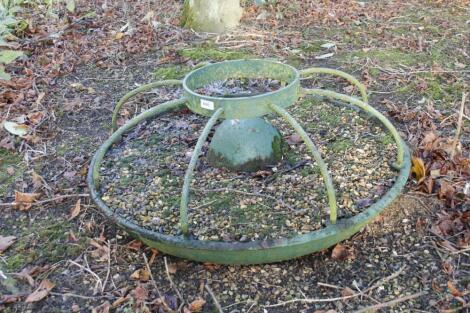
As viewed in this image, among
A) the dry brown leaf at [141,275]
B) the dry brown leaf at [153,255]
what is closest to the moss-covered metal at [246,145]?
the dry brown leaf at [153,255]

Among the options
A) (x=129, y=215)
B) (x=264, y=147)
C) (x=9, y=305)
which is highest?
(x=264, y=147)

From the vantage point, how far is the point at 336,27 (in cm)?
434

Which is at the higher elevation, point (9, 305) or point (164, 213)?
point (164, 213)

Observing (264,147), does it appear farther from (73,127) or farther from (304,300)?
(73,127)

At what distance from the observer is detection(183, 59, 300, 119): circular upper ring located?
74.5 inches

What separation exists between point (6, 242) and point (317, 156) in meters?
1.41

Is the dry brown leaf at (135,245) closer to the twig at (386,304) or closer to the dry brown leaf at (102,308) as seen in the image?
the dry brown leaf at (102,308)

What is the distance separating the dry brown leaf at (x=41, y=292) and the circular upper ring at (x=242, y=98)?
0.89m

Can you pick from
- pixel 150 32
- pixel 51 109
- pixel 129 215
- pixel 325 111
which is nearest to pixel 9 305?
pixel 129 215

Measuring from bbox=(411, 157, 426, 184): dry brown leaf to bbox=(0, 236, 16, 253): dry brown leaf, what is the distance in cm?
189

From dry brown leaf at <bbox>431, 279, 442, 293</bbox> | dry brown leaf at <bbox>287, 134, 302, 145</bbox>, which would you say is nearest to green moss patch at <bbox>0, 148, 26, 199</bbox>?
dry brown leaf at <bbox>287, 134, 302, 145</bbox>

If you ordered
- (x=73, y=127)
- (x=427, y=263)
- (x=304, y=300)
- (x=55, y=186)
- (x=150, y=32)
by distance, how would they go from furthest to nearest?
(x=150, y=32) < (x=73, y=127) < (x=55, y=186) < (x=427, y=263) < (x=304, y=300)

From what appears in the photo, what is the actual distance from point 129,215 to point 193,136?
0.73 metres

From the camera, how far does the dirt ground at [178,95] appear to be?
1.92 m
